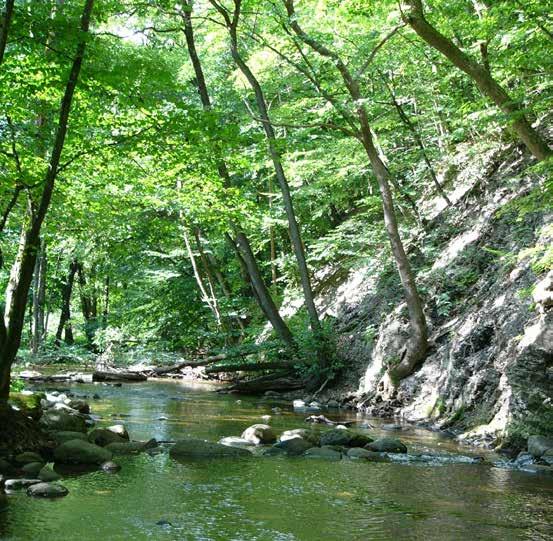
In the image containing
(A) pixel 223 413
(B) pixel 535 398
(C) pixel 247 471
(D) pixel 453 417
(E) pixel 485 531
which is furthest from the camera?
(A) pixel 223 413

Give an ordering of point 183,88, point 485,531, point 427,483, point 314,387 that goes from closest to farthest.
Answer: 1. point 485,531
2. point 427,483
3. point 183,88
4. point 314,387

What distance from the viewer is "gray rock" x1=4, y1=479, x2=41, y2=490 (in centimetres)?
554

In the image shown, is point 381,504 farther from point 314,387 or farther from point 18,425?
point 314,387

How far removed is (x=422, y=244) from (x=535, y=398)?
7240mm

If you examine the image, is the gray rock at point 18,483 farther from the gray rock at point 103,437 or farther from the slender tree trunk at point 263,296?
the slender tree trunk at point 263,296

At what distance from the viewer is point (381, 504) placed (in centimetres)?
548

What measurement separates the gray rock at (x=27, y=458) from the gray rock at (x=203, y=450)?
1.53m

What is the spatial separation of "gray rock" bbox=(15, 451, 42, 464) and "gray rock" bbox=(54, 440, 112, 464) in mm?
277

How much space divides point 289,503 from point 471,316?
6.34 meters

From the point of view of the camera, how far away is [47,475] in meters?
5.98

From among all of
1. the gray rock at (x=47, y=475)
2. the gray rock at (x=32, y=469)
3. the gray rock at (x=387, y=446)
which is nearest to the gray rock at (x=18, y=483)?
the gray rock at (x=47, y=475)

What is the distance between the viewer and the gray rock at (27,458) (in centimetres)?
640

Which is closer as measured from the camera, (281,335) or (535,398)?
(535,398)

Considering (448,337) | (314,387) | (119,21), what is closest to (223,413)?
(314,387)
